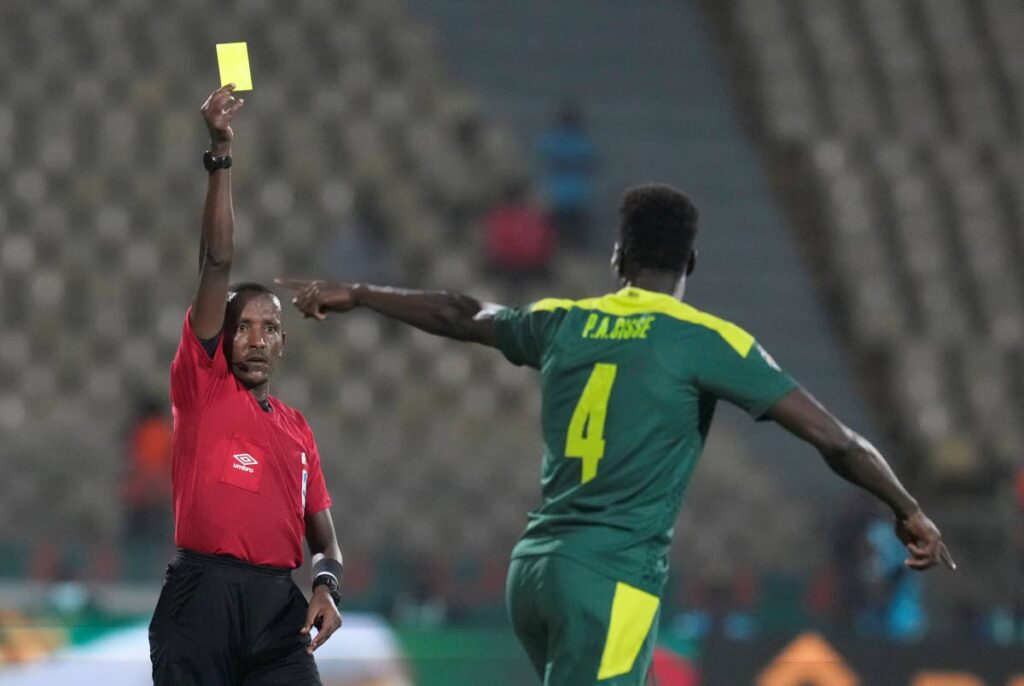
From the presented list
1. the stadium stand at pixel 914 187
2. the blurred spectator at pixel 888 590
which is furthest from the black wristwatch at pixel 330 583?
the stadium stand at pixel 914 187

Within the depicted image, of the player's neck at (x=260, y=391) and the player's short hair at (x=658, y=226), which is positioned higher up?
the player's short hair at (x=658, y=226)

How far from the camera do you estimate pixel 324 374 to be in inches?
435

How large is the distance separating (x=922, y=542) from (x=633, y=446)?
2.09 feet

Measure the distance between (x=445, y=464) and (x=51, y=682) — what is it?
16.4 feet

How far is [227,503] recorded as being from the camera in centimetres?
391

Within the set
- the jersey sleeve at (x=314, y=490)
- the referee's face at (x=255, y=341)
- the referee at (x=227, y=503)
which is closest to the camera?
the referee at (x=227, y=503)

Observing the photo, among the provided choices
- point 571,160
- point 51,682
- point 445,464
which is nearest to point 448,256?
point 571,160

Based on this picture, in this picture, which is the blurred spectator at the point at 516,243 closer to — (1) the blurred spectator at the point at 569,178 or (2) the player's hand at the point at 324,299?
(1) the blurred spectator at the point at 569,178

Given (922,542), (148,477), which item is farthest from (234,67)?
(148,477)

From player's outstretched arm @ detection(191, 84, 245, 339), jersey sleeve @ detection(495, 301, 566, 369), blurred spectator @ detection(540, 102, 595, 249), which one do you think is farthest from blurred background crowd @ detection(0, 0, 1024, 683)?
jersey sleeve @ detection(495, 301, 566, 369)

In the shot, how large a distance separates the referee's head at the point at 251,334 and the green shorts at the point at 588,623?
0.81m

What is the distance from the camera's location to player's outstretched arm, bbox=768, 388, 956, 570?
11.9 feet

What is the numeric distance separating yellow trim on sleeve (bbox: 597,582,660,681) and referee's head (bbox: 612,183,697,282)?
0.71 m

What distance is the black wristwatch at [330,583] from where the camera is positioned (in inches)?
160
